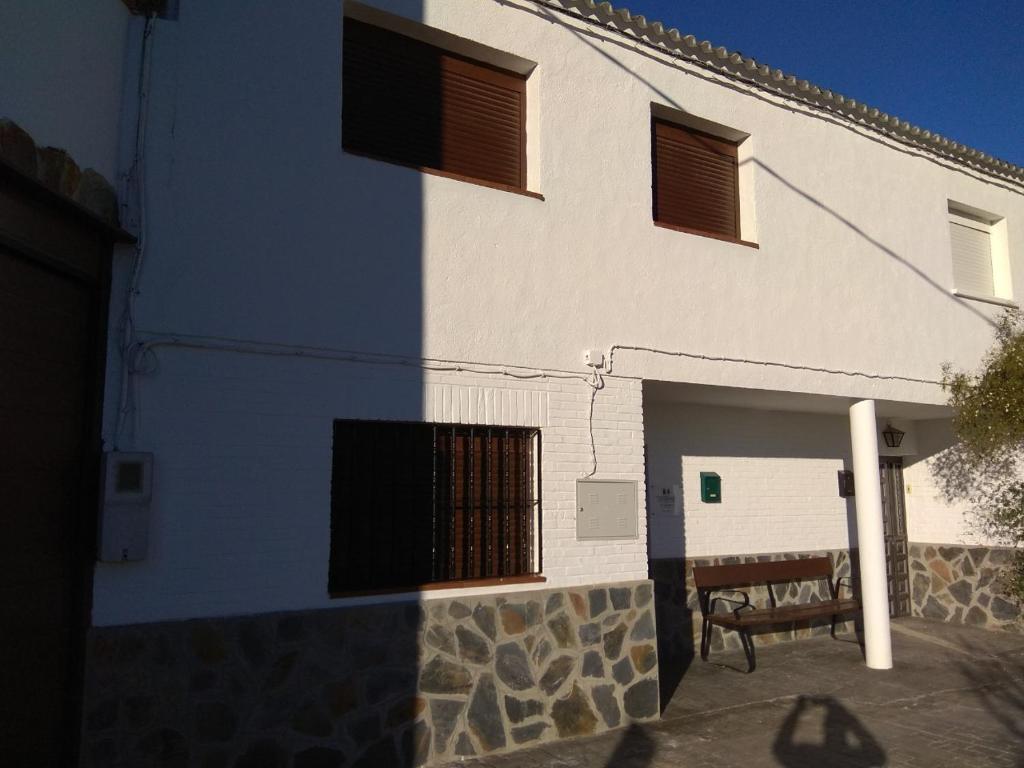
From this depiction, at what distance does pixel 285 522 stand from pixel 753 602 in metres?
5.54

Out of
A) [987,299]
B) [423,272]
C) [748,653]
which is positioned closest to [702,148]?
[423,272]

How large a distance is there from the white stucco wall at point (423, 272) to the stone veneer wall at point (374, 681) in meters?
0.21

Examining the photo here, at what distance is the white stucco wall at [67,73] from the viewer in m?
3.65

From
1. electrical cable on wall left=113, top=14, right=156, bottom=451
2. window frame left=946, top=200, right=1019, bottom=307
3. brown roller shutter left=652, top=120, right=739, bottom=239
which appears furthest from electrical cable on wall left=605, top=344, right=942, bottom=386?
electrical cable on wall left=113, top=14, right=156, bottom=451

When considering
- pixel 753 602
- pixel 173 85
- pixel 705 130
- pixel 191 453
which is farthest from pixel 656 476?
pixel 173 85

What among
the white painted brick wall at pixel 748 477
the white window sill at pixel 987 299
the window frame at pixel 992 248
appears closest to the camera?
the white painted brick wall at pixel 748 477

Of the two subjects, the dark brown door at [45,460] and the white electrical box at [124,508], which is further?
the white electrical box at [124,508]

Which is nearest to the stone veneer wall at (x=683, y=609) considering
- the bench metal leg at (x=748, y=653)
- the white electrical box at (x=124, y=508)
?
the bench metal leg at (x=748, y=653)

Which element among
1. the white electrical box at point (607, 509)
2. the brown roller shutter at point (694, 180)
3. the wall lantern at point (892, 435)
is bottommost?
the white electrical box at point (607, 509)

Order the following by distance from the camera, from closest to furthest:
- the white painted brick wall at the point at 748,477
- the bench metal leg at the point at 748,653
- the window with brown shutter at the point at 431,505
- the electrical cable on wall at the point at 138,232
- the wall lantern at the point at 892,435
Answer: the electrical cable on wall at the point at 138,232 → the window with brown shutter at the point at 431,505 → the bench metal leg at the point at 748,653 → the white painted brick wall at the point at 748,477 → the wall lantern at the point at 892,435

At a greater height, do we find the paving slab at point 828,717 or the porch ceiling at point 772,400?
the porch ceiling at point 772,400

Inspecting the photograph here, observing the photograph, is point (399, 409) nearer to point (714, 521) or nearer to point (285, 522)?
point (285, 522)

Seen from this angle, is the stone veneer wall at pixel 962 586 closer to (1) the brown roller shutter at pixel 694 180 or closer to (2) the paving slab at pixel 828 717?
(2) the paving slab at pixel 828 717

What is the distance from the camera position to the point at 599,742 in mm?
5590
